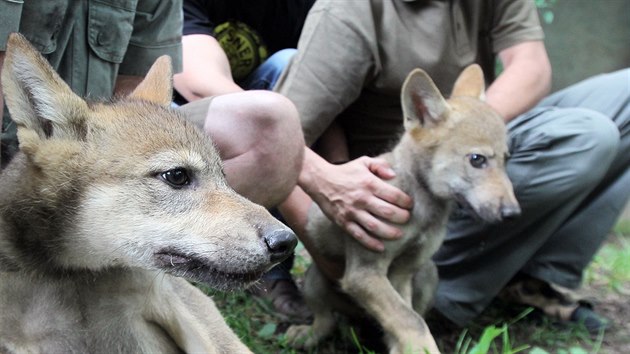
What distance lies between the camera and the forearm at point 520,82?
413 centimetres

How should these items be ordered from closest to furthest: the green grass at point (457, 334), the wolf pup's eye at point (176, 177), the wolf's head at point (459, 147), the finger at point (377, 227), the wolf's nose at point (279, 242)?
the wolf's nose at point (279, 242) < the wolf pup's eye at point (176, 177) < the finger at point (377, 227) < the wolf's head at point (459, 147) < the green grass at point (457, 334)

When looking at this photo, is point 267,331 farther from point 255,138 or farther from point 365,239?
point 255,138

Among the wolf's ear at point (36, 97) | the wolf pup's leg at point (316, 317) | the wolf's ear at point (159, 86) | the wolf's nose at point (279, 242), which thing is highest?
the wolf's ear at point (36, 97)

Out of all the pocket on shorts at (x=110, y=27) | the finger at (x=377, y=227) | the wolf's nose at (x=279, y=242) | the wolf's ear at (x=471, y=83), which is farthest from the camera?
the wolf's ear at (x=471, y=83)

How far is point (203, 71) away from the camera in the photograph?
12.8 ft

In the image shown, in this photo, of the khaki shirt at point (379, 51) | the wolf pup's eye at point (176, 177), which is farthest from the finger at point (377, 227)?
the wolf pup's eye at point (176, 177)

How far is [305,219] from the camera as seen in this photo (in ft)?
12.8

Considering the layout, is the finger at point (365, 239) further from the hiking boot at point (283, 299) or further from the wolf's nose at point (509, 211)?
the hiking boot at point (283, 299)

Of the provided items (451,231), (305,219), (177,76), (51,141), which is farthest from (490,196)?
(51,141)

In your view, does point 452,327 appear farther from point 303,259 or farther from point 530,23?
point 530,23

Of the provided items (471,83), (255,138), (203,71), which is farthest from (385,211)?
(203,71)

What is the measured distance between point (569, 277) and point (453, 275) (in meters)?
0.62

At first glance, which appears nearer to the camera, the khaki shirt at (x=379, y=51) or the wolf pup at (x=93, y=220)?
the wolf pup at (x=93, y=220)

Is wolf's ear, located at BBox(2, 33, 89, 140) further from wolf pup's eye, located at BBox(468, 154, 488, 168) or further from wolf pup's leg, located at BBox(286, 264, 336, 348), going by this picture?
wolf pup's eye, located at BBox(468, 154, 488, 168)
